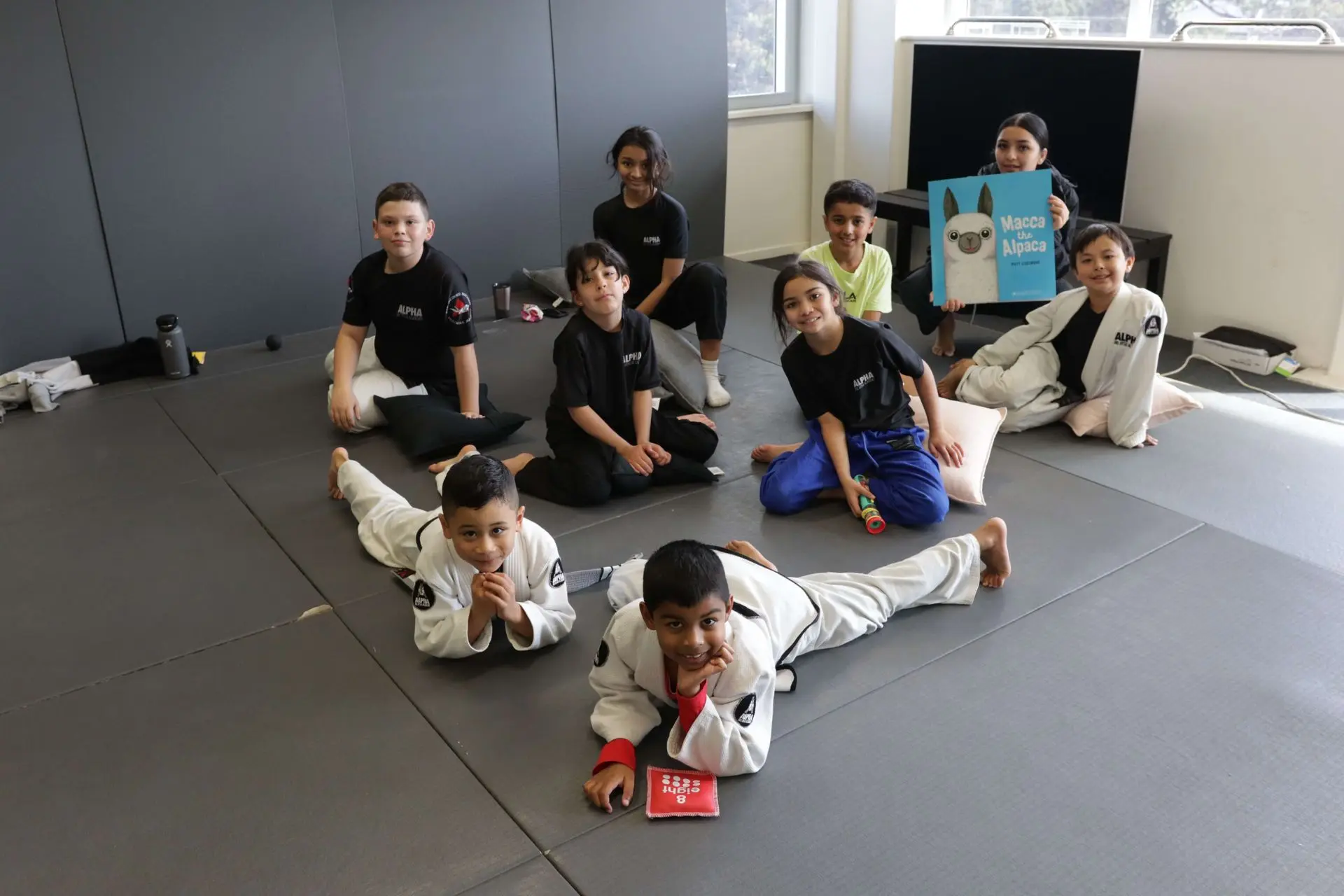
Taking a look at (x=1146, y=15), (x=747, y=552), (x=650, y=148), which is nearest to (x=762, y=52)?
(x=1146, y=15)

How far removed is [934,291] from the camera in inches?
163

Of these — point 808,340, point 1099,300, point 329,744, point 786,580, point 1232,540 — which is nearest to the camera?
point 329,744

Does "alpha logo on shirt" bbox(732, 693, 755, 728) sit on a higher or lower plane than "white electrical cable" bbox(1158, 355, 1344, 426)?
higher

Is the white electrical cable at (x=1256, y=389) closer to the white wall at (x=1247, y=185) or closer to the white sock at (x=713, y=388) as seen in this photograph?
the white wall at (x=1247, y=185)

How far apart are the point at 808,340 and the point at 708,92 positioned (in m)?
3.06

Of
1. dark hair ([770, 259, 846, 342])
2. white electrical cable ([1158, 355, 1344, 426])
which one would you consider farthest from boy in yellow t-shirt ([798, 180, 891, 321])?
white electrical cable ([1158, 355, 1344, 426])

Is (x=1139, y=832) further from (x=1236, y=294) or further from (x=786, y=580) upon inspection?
(x=1236, y=294)

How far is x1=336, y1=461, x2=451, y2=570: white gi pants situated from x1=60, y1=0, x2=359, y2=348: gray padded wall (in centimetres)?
190

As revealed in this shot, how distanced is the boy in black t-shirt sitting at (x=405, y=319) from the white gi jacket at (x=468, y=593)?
1.27 meters

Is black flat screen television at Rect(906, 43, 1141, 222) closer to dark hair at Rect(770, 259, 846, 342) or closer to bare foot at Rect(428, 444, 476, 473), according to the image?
dark hair at Rect(770, 259, 846, 342)

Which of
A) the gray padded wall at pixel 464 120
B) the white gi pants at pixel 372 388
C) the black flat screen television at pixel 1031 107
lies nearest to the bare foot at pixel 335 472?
the white gi pants at pixel 372 388

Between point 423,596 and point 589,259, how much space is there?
1.13 m

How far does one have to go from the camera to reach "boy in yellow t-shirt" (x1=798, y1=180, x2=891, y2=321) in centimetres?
365

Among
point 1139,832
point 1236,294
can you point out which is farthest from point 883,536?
point 1236,294
